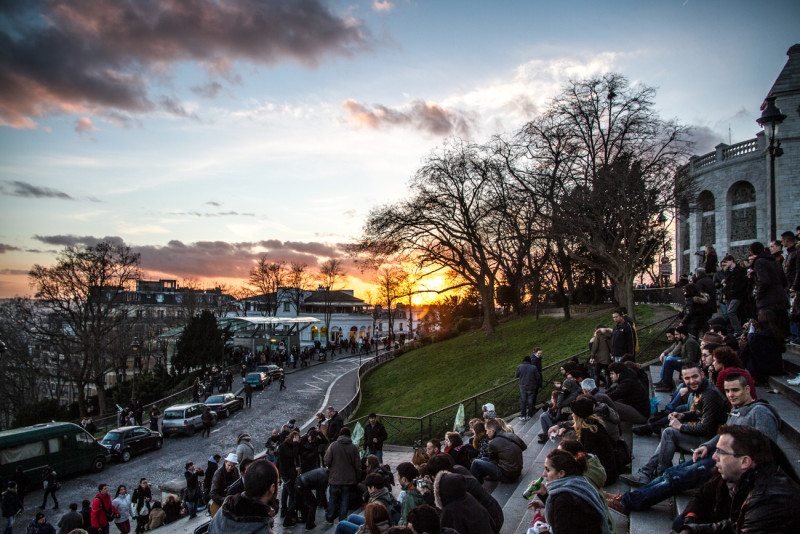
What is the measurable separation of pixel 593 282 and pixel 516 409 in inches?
1235

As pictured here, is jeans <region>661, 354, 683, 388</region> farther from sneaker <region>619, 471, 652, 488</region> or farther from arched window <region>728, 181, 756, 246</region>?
arched window <region>728, 181, 756, 246</region>

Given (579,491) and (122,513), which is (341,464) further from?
(122,513)

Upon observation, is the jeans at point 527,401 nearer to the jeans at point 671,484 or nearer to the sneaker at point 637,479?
the sneaker at point 637,479

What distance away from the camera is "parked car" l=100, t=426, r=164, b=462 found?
71.6ft

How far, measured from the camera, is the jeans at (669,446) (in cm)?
664

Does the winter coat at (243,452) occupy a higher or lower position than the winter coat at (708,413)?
lower

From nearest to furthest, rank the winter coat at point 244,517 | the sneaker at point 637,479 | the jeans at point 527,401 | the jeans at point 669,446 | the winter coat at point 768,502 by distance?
the winter coat at point 768,502 → the winter coat at point 244,517 → the jeans at point 669,446 → the sneaker at point 637,479 → the jeans at point 527,401

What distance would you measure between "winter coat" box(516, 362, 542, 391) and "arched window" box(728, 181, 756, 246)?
3134 centimetres

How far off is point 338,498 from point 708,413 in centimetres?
665

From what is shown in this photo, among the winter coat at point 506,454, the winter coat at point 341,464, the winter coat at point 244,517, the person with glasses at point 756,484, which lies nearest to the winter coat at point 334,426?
the winter coat at point 341,464

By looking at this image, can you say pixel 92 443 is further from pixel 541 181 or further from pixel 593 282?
pixel 593 282

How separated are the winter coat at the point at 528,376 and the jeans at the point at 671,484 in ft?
25.8

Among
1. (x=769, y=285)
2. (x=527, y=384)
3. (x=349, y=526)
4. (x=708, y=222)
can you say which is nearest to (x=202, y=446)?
(x=527, y=384)

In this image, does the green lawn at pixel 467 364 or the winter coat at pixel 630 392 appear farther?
the green lawn at pixel 467 364
